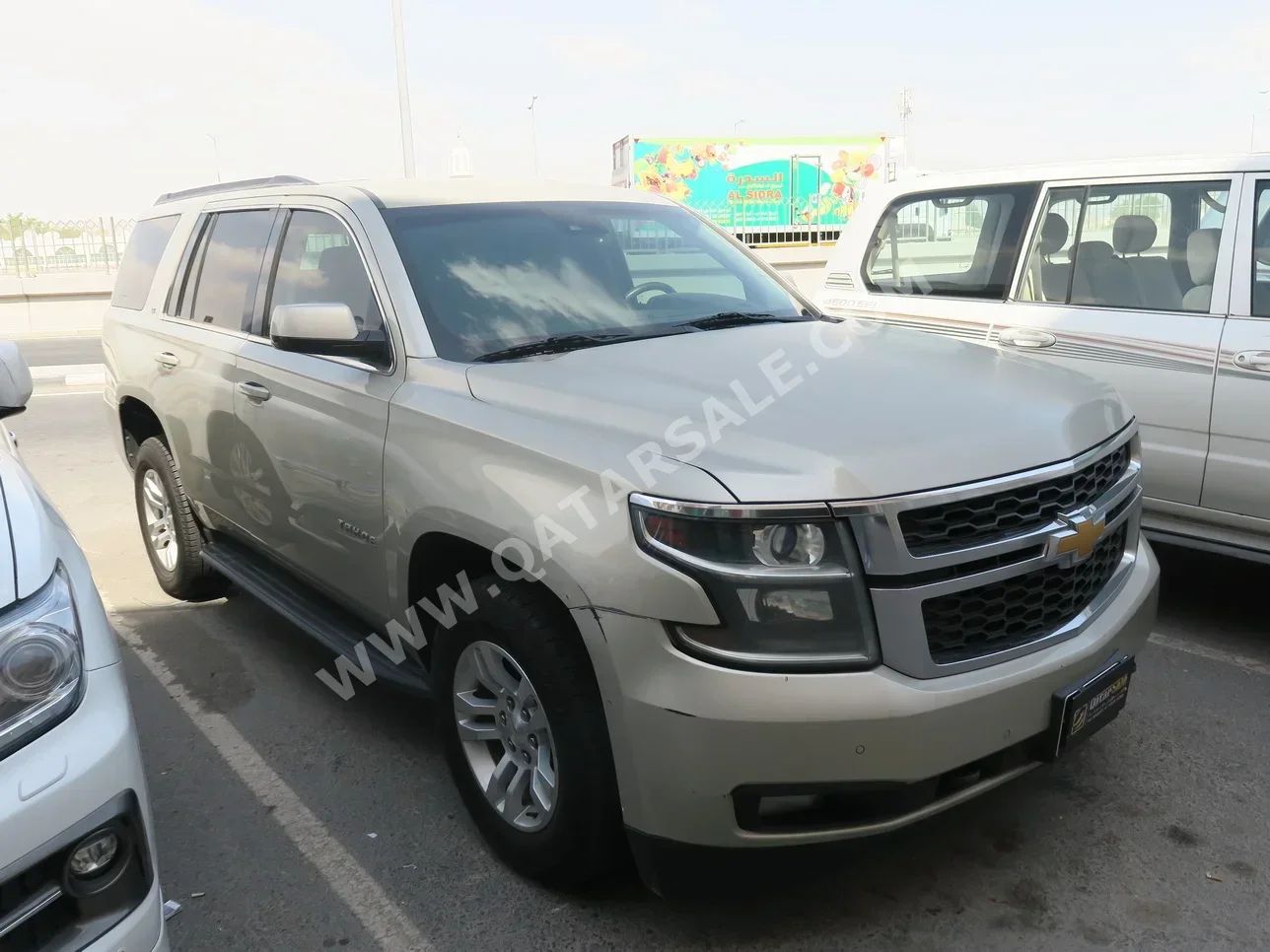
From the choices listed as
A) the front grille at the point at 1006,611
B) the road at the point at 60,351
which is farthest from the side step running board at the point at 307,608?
the road at the point at 60,351

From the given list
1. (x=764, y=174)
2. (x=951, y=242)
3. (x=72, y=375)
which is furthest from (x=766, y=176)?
(x=951, y=242)

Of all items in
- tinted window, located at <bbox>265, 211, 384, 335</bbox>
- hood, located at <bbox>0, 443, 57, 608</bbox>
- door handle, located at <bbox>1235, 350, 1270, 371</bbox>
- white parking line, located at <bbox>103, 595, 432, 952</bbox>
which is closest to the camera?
hood, located at <bbox>0, 443, 57, 608</bbox>

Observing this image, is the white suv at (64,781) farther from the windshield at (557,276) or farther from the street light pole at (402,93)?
the street light pole at (402,93)

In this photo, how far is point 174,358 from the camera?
14.4 feet

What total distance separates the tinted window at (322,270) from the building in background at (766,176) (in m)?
30.3

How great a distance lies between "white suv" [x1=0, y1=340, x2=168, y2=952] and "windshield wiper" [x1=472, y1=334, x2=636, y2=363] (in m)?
1.30

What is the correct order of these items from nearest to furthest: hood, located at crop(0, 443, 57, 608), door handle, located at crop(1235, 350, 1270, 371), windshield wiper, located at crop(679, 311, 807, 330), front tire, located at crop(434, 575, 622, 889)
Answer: hood, located at crop(0, 443, 57, 608) < front tire, located at crop(434, 575, 622, 889) < windshield wiper, located at crop(679, 311, 807, 330) < door handle, located at crop(1235, 350, 1270, 371)

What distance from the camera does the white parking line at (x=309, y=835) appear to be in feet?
8.48

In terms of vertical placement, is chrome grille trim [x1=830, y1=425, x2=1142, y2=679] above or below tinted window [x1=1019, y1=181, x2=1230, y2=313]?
below

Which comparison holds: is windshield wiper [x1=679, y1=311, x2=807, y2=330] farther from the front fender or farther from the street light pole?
the street light pole

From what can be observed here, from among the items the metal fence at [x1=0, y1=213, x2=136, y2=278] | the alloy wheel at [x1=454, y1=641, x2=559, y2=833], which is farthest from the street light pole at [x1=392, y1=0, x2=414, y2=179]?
the alloy wheel at [x1=454, y1=641, x2=559, y2=833]

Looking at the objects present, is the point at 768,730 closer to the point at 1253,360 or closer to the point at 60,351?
the point at 1253,360

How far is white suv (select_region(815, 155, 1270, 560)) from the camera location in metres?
4.00

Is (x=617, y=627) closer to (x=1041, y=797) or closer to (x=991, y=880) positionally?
(x=991, y=880)
